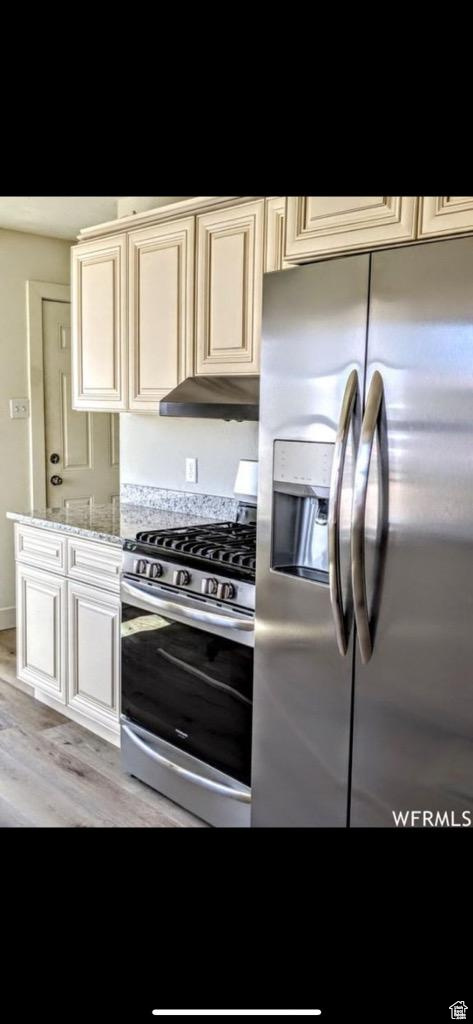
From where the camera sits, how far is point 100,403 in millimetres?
3406

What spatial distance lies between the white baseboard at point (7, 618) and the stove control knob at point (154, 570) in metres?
2.46

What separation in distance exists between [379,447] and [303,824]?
42.3 inches

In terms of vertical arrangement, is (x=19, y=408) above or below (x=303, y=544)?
above

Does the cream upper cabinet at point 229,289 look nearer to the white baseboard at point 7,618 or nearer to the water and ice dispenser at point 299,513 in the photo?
the water and ice dispenser at point 299,513

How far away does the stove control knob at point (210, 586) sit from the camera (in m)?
2.36

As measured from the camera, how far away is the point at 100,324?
335 centimetres

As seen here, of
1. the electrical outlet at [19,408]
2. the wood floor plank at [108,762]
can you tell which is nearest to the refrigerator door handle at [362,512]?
the wood floor plank at [108,762]

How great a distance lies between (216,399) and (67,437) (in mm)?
2589

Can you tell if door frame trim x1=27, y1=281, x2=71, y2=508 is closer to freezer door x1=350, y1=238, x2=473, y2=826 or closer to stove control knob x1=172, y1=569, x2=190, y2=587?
stove control knob x1=172, y1=569, x2=190, y2=587

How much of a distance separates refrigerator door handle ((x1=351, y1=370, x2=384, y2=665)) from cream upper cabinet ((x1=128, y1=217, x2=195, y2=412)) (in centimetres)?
127

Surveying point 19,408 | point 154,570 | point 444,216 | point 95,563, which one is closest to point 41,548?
point 95,563

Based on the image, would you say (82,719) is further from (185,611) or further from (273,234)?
(273,234)

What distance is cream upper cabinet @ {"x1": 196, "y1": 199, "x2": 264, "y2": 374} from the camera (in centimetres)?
257

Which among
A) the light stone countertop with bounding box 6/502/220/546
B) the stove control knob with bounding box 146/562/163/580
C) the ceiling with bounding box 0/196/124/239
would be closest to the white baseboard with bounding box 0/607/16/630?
the light stone countertop with bounding box 6/502/220/546
